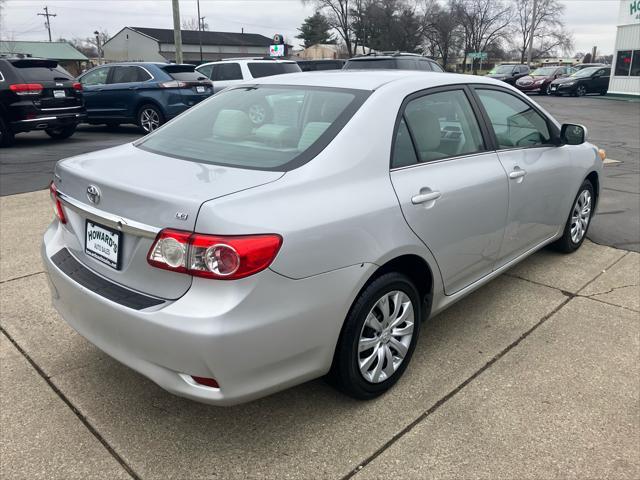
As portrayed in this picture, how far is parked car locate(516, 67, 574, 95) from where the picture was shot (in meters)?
29.7

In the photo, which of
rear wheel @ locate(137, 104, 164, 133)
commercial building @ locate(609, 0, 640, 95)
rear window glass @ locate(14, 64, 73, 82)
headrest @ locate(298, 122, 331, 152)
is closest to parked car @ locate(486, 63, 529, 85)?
commercial building @ locate(609, 0, 640, 95)

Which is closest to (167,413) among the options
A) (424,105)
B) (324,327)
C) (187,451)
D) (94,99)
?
(187,451)

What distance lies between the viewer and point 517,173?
11.8 feet

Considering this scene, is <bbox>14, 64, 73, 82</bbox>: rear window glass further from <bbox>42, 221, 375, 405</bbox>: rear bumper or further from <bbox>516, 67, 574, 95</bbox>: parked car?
<bbox>516, 67, 574, 95</bbox>: parked car

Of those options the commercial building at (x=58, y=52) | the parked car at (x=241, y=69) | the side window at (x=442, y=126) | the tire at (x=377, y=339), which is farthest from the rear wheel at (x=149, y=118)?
the commercial building at (x=58, y=52)

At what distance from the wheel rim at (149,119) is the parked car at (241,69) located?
5.67 ft

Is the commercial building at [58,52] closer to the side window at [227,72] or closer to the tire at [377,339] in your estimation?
the side window at [227,72]

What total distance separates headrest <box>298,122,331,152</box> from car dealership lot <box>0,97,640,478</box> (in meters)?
1.27

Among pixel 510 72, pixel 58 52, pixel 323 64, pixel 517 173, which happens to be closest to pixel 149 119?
pixel 323 64

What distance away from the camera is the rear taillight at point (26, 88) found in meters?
10.2

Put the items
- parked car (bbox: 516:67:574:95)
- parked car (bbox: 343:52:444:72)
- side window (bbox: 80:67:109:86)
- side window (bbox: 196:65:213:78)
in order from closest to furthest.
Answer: parked car (bbox: 343:52:444:72), side window (bbox: 80:67:109:86), side window (bbox: 196:65:213:78), parked car (bbox: 516:67:574:95)

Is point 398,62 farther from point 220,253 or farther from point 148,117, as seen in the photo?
point 220,253

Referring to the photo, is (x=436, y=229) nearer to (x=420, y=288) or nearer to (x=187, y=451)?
(x=420, y=288)

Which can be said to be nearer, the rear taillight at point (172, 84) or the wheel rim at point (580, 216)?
the wheel rim at point (580, 216)
